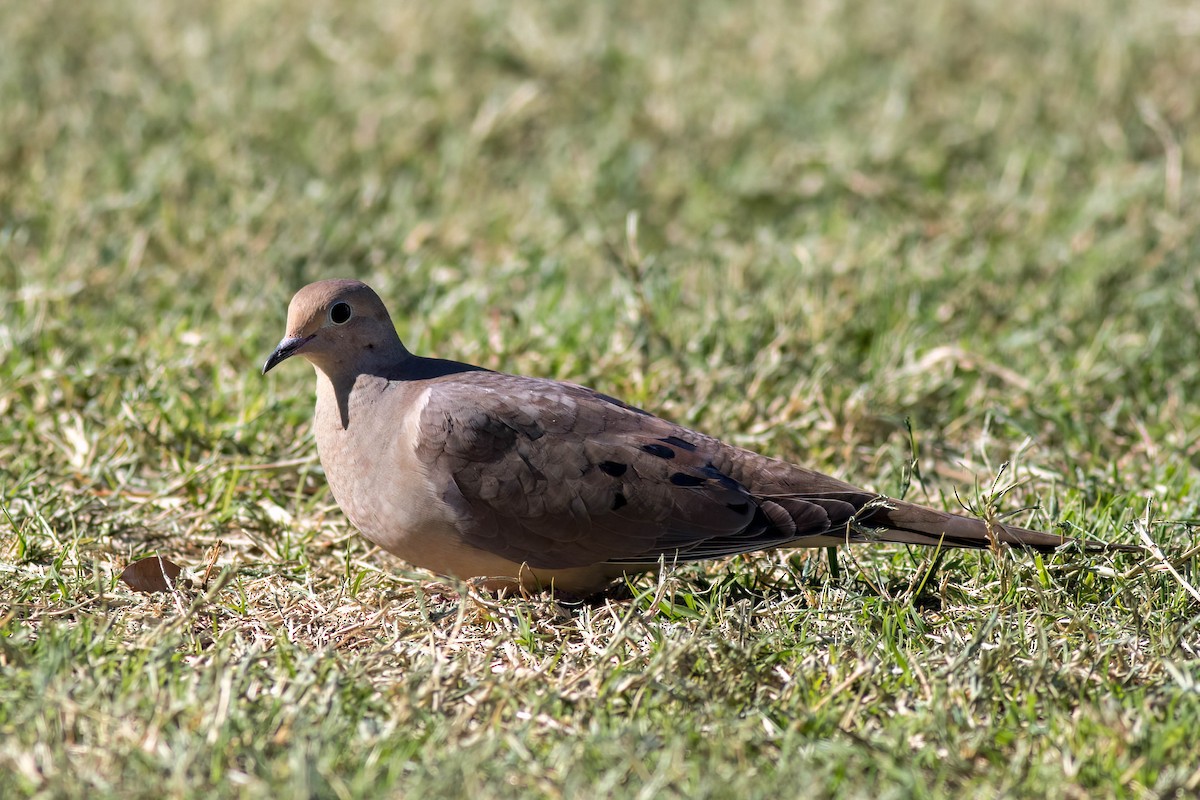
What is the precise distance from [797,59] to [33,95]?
148 inches

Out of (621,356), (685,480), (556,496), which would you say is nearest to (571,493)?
(556,496)

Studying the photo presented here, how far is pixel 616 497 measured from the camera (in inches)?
136

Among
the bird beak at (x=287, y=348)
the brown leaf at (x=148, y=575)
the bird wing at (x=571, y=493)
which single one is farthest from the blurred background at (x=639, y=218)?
the bird wing at (x=571, y=493)

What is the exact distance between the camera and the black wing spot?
350cm

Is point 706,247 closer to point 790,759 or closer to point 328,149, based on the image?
point 328,149

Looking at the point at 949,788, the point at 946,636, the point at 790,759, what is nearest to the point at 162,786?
the point at 790,759

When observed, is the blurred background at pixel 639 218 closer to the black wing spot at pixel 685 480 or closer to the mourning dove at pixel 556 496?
the mourning dove at pixel 556 496

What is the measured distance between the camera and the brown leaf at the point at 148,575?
11.4 feet

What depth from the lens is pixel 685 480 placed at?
3508 millimetres

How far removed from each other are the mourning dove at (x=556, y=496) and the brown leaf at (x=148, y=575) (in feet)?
1.55

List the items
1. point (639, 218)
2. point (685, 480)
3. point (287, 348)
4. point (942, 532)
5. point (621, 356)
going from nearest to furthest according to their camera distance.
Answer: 1. point (942, 532)
2. point (685, 480)
3. point (287, 348)
4. point (621, 356)
5. point (639, 218)

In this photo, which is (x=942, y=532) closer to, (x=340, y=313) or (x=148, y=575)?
(x=340, y=313)

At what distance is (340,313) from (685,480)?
40.2 inches

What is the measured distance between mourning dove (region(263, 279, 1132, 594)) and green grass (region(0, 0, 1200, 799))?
4.7 inches
